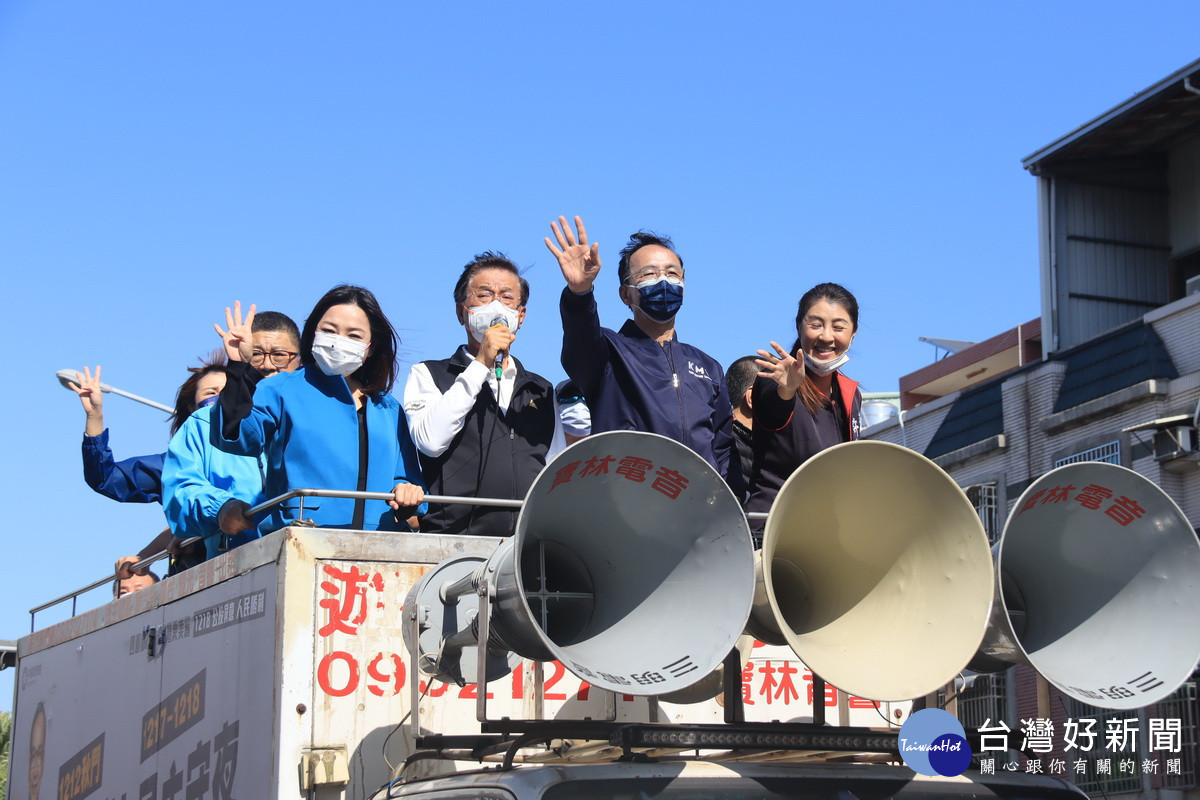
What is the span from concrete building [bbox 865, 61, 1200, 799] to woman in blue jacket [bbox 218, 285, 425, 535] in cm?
1613

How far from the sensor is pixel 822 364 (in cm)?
557

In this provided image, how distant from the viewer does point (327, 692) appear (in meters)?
4.98

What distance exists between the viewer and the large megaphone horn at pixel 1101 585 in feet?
15.1

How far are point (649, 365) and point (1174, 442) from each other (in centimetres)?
1639

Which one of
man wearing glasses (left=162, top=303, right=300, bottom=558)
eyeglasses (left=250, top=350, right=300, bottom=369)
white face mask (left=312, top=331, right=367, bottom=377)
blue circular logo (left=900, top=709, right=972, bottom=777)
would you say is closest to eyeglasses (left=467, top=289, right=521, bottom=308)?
white face mask (left=312, top=331, right=367, bottom=377)

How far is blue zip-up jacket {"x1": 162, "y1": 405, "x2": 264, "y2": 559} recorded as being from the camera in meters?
6.41

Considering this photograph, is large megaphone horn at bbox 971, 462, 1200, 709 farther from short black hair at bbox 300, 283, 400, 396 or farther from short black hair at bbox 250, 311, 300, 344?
short black hair at bbox 250, 311, 300, 344

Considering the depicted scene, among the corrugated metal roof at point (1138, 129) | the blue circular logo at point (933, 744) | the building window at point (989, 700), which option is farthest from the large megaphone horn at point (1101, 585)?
the corrugated metal roof at point (1138, 129)

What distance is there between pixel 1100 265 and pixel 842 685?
73.7 feet

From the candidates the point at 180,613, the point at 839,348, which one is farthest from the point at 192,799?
the point at 839,348

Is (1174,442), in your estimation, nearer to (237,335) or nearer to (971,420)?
(971,420)

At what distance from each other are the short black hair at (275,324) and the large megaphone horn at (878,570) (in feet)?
12.5

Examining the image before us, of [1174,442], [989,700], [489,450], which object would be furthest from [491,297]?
[989,700]

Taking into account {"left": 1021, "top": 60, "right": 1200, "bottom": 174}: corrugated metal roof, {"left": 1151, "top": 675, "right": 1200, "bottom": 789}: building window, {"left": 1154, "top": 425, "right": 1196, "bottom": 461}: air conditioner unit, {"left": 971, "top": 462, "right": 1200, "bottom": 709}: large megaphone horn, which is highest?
{"left": 1021, "top": 60, "right": 1200, "bottom": 174}: corrugated metal roof
